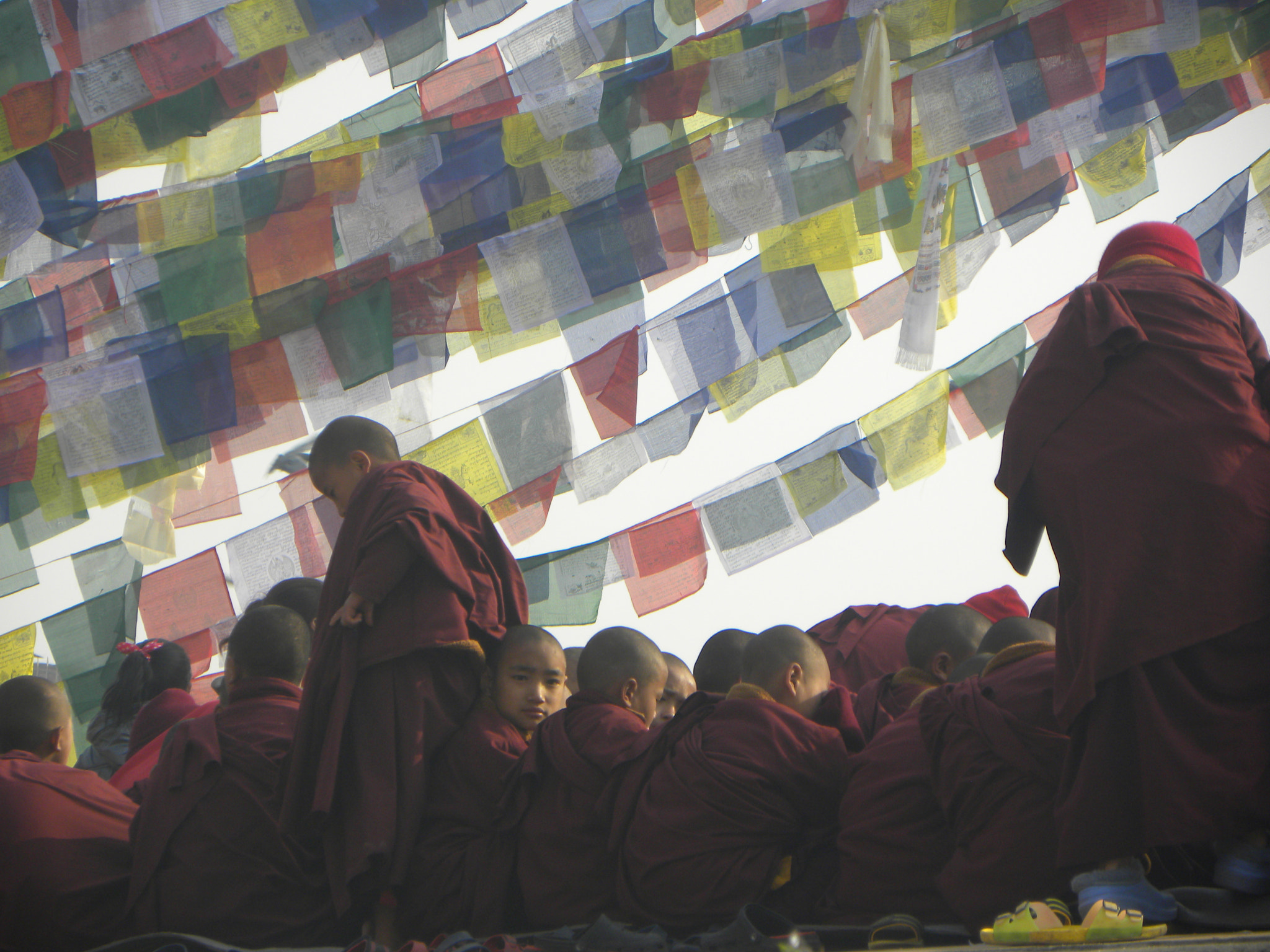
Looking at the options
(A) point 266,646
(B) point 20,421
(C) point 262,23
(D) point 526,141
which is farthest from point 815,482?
(B) point 20,421

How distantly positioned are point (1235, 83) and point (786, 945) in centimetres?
469

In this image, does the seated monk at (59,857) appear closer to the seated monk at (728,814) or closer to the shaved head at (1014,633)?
the seated monk at (728,814)

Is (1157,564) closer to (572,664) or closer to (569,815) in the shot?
(569,815)

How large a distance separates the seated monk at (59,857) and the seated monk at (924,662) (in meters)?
2.48

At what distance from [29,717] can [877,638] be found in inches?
137

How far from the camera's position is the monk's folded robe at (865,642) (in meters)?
5.23

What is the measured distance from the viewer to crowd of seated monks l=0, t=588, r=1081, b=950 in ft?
9.73

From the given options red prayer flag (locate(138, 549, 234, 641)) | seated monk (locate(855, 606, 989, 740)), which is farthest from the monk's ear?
red prayer flag (locate(138, 549, 234, 641))

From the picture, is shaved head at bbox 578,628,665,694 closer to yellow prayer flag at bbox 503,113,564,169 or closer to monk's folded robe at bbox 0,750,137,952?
monk's folded robe at bbox 0,750,137,952

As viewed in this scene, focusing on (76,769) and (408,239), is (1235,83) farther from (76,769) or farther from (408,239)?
(76,769)

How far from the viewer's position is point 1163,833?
2463mm

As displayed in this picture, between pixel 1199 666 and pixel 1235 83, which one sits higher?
pixel 1235 83

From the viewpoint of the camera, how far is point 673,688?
4.85 metres

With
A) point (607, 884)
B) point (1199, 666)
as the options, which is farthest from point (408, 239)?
point (1199, 666)
